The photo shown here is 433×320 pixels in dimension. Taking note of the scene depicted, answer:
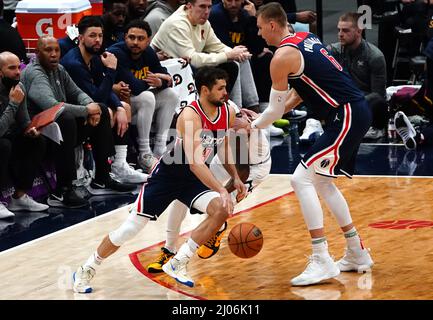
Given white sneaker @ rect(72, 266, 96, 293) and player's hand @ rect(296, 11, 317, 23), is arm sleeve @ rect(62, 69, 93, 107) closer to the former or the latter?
white sneaker @ rect(72, 266, 96, 293)

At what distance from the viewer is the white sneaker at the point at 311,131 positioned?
13047 mm

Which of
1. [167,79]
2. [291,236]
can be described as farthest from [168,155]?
[167,79]

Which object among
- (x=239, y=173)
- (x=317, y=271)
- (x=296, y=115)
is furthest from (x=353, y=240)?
(x=296, y=115)

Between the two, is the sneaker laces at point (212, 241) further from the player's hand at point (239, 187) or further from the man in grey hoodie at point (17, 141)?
the man in grey hoodie at point (17, 141)

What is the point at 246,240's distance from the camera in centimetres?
775

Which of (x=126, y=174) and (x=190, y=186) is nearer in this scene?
(x=190, y=186)

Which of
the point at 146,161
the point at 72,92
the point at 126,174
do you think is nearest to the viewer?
the point at 72,92

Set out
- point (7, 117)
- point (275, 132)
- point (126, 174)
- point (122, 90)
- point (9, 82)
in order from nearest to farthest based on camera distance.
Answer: point (7, 117)
point (9, 82)
point (126, 174)
point (122, 90)
point (275, 132)

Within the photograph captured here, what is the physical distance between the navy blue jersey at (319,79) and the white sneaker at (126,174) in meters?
3.69

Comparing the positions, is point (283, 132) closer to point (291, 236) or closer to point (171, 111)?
point (171, 111)

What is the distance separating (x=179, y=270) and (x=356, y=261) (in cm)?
130

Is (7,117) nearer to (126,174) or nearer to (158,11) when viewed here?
(126,174)

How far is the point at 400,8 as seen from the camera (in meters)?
16.1

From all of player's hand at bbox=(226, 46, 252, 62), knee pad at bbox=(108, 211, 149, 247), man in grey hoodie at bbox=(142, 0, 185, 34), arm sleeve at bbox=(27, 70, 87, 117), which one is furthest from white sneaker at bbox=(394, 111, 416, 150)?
knee pad at bbox=(108, 211, 149, 247)
